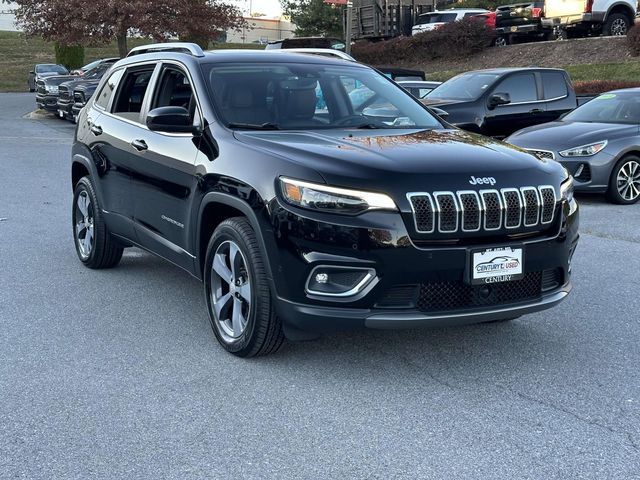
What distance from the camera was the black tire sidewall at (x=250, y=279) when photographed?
14.8 feet

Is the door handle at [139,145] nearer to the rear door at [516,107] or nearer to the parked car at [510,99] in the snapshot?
the parked car at [510,99]

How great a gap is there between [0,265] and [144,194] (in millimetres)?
2013

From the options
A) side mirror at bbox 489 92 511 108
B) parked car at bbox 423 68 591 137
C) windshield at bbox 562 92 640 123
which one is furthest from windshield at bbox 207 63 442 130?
parked car at bbox 423 68 591 137

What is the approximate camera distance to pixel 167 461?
141 inches

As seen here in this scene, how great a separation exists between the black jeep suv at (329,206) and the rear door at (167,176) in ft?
0.05

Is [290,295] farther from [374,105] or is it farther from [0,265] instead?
[0,265]

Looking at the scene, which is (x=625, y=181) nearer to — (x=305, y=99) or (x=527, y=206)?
(x=305, y=99)

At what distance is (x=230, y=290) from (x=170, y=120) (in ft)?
3.74

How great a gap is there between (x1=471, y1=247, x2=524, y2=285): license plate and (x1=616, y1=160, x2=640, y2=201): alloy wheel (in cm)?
675

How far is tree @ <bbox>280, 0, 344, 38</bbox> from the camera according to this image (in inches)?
1924

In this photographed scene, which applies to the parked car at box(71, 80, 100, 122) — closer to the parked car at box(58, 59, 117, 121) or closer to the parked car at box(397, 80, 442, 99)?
the parked car at box(58, 59, 117, 121)

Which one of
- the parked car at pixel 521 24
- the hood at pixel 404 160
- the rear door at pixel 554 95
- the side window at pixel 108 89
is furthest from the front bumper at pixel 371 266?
the parked car at pixel 521 24

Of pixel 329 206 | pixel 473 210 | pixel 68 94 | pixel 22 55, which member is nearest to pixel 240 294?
pixel 329 206

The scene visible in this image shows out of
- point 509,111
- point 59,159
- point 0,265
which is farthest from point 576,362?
point 59,159
